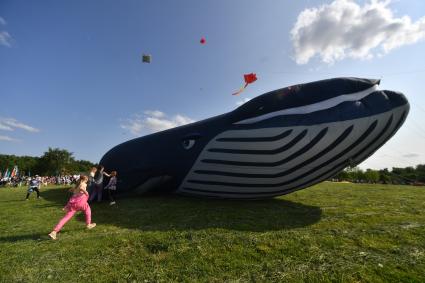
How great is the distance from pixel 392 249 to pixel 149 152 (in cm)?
1002

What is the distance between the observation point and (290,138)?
357 inches

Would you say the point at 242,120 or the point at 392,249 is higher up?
the point at 242,120

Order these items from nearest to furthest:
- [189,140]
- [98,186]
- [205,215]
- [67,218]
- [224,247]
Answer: [224,247], [67,218], [205,215], [189,140], [98,186]

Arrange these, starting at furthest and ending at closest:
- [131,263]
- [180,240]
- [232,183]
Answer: [232,183], [180,240], [131,263]

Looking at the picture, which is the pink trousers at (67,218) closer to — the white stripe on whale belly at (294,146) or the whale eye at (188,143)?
the white stripe on whale belly at (294,146)

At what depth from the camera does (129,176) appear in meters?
13.2

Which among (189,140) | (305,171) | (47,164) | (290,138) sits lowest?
(305,171)

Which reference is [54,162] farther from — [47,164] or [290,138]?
[290,138]

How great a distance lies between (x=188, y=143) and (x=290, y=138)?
Result: 4338 millimetres

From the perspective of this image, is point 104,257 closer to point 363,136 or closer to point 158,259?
point 158,259

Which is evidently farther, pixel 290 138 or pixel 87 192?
pixel 290 138

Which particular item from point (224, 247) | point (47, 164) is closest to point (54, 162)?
point (47, 164)

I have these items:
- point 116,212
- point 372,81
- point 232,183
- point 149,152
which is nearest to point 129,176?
point 149,152

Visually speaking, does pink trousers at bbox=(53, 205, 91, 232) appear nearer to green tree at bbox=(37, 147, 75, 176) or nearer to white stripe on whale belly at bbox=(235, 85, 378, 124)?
white stripe on whale belly at bbox=(235, 85, 378, 124)
